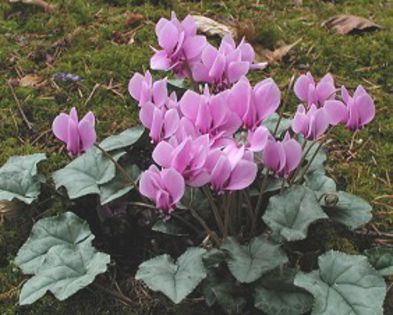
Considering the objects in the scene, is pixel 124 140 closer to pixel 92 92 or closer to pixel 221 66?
pixel 221 66

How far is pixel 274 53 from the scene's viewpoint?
3689 mm

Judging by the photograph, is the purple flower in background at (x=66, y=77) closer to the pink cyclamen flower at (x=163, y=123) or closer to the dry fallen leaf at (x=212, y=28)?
the dry fallen leaf at (x=212, y=28)

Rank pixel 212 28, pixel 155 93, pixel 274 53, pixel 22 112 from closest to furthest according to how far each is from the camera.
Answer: pixel 155 93
pixel 22 112
pixel 274 53
pixel 212 28

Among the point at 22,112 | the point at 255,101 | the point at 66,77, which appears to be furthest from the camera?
the point at 66,77

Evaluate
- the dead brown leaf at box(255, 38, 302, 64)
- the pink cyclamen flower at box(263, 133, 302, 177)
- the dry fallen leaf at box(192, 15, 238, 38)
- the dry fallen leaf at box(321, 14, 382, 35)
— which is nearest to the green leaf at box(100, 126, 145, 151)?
the pink cyclamen flower at box(263, 133, 302, 177)

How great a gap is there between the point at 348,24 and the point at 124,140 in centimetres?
189

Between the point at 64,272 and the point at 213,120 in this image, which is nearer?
the point at 213,120

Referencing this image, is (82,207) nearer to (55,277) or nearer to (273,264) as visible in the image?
(55,277)

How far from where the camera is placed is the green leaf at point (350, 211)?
7.68ft

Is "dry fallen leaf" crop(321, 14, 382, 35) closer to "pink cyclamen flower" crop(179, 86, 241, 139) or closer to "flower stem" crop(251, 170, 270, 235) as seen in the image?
"flower stem" crop(251, 170, 270, 235)

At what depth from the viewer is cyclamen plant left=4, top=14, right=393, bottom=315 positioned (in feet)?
6.40

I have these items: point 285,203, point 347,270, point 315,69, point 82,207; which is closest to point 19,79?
point 82,207

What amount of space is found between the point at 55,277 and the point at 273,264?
0.63 meters

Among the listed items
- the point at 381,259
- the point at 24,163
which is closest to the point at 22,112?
the point at 24,163
